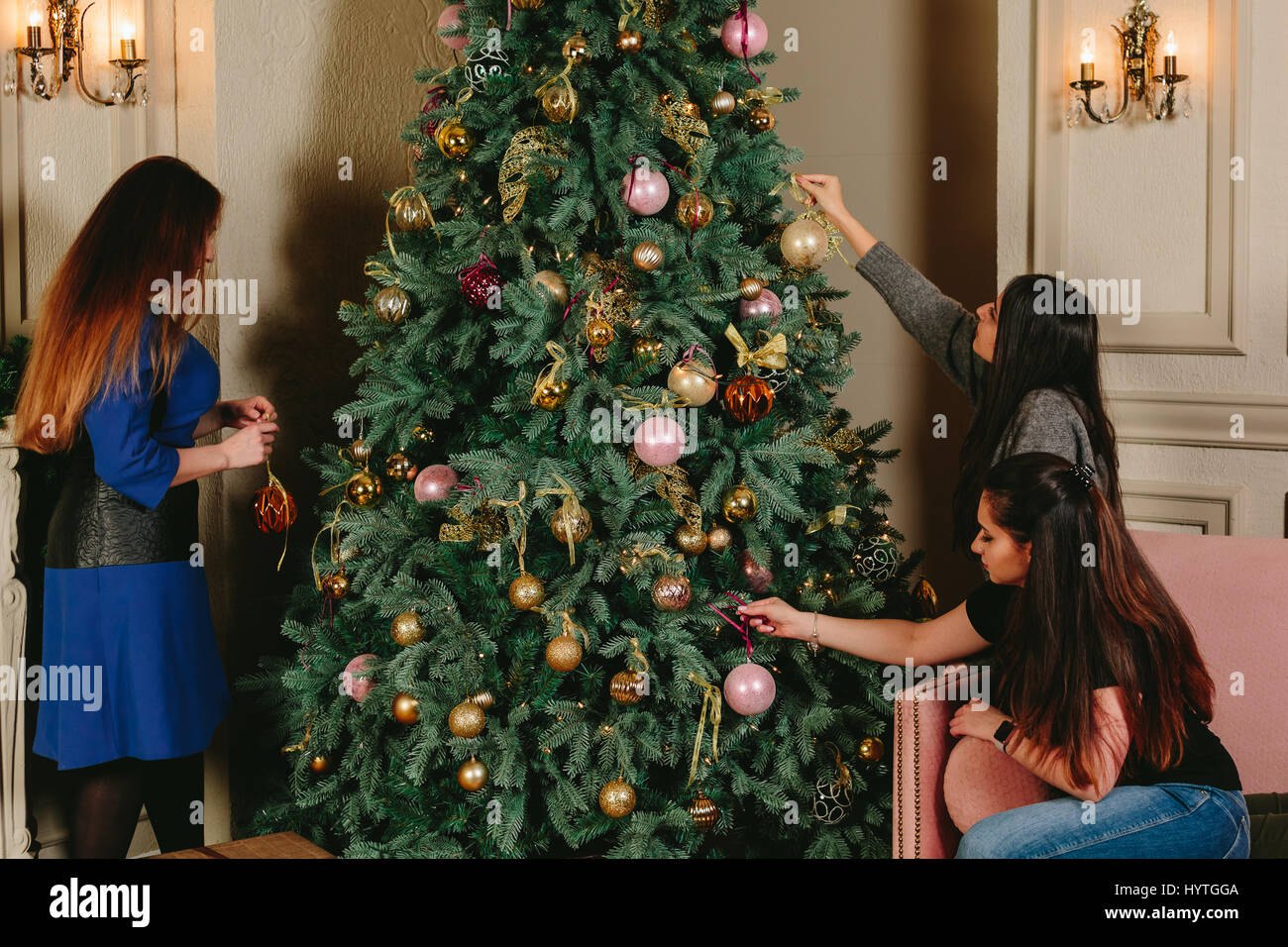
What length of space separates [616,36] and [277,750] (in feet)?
5.93

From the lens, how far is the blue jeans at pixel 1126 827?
166cm

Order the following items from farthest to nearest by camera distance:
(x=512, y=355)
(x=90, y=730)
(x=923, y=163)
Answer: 1. (x=923, y=163)
2. (x=90, y=730)
3. (x=512, y=355)

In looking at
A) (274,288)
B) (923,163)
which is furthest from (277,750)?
(923,163)

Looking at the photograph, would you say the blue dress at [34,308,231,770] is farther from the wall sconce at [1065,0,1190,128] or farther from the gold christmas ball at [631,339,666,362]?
the wall sconce at [1065,0,1190,128]

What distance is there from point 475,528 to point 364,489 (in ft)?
1.04

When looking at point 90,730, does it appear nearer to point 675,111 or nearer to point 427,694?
point 427,694

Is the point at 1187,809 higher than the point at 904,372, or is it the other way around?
the point at 904,372

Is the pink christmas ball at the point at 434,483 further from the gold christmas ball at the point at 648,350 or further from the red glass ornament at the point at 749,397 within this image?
the red glass ornament at the point at 749,397

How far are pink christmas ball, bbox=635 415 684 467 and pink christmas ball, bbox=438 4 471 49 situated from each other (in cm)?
90

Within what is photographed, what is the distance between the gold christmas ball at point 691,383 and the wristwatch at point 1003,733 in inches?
28.4

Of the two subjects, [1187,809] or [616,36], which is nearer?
Result: [1187,809]

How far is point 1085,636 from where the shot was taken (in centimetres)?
168

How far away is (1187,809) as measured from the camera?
1684 millimetres

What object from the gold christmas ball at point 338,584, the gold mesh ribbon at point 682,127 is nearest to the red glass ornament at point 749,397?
the gold mesh ribbon at point 682,127
